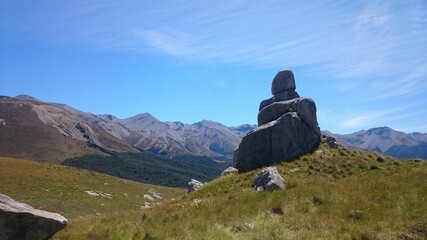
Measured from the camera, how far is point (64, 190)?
239 feet

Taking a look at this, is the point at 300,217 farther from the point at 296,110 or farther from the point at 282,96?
the point at 282,96

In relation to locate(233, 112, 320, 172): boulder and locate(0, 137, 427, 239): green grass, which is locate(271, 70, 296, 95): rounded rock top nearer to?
locate(233, 112, 320, 172): boulder

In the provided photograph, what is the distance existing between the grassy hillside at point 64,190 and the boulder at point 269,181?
2806cm

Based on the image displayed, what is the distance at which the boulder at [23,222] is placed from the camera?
16141 millimetres

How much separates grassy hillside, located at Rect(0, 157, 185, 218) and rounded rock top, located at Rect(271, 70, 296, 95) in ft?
103

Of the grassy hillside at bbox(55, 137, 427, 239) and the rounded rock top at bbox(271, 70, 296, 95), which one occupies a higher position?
the rounded rock top at bbox(271, 70, 296, 95)

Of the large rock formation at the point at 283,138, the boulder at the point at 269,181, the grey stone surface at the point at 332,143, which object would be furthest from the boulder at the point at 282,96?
the boulder at the point at 269,181

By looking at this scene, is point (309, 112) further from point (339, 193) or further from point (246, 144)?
point (339, 193)

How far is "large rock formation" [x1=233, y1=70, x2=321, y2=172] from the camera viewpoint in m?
43.7

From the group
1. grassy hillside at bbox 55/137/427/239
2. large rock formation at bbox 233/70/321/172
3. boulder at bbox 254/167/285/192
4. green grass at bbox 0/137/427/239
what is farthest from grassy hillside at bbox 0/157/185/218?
green grass at bbox 0/137/427/239

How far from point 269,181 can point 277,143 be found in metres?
18.0

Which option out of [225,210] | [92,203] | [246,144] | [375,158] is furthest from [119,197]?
[225,210]

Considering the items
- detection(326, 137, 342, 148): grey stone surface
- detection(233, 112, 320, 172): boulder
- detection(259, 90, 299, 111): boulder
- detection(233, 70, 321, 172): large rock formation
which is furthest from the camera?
detection(259, 90, 299, 111): boulder

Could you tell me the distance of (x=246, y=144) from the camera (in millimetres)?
45938
